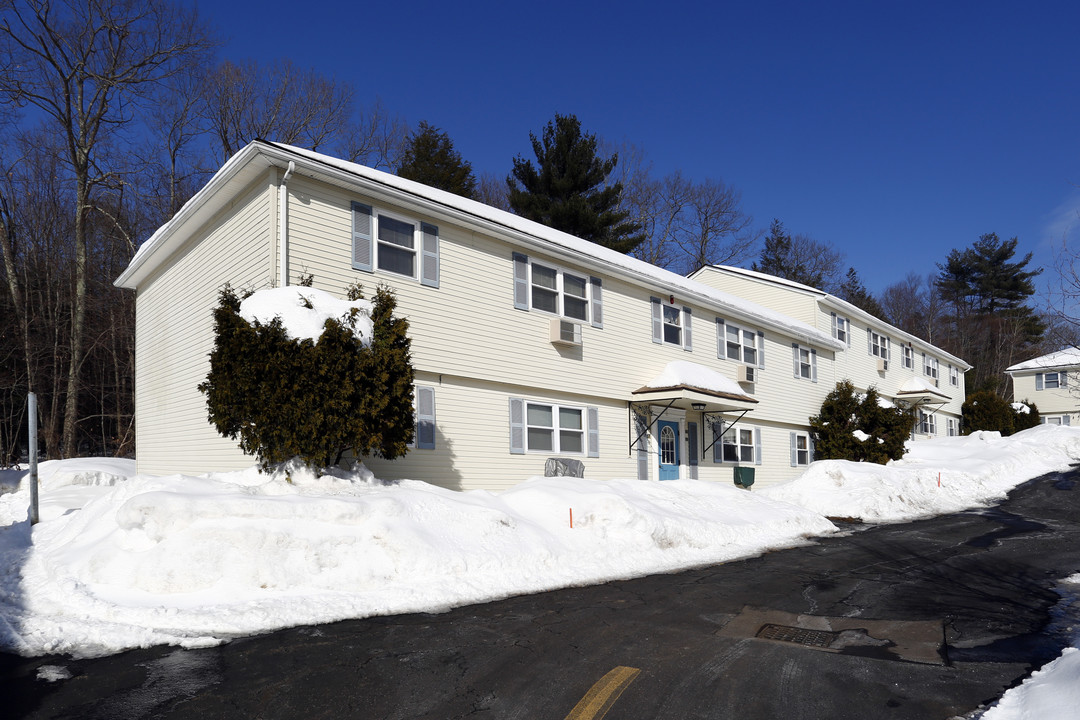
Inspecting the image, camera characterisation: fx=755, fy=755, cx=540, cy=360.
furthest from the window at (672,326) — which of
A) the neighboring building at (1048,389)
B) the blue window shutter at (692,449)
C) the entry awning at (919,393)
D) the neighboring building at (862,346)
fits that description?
the neighboring building at (1048,389)

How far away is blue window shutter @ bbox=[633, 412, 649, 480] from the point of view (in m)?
19.2

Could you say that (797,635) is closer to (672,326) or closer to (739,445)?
(672,326)

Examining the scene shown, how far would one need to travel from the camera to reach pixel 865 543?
13602mm

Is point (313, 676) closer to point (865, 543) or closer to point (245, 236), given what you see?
point (245, 236)

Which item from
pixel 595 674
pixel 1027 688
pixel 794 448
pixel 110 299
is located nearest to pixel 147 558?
pixel 595 674

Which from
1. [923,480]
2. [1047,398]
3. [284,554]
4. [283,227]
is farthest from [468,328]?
[1047,398]

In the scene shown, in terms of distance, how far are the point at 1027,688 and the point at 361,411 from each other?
26.4 ft

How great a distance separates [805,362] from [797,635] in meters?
22.2

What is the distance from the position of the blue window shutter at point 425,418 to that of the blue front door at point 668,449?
26.1 feet

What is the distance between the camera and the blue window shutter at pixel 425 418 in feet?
45.4

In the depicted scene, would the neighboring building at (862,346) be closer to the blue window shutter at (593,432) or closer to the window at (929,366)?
the window at (929,366)

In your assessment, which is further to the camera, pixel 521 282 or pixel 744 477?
pixel 744 477

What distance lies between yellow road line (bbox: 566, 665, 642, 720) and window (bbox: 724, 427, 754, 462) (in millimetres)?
17829

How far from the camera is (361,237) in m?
13.5
